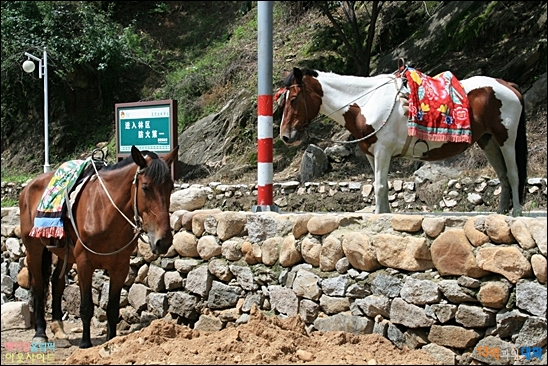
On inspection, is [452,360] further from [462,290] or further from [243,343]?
[243,343]

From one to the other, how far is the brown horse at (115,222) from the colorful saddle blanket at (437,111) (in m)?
2.18

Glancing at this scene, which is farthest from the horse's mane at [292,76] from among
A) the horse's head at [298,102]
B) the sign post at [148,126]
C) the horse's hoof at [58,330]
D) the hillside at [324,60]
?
the hillside at [324,60]

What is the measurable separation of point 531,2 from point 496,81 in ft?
23.7

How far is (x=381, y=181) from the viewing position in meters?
5.41

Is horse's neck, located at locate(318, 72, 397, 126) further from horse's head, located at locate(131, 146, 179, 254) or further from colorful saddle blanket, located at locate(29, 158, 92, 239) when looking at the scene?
colorful saddle blanket, located at locate(29, 158, 92, 239)

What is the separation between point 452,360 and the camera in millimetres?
4051

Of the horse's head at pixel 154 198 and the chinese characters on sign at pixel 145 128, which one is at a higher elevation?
the chinese characters on sign at pixel 145 128

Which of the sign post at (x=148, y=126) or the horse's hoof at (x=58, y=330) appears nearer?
the horse's hoof at (x=58, y=330)

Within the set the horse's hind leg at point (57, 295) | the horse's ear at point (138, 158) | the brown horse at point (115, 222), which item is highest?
the horse's ear at point (138, 158)

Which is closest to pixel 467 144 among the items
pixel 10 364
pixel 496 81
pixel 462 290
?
pixel 496 81

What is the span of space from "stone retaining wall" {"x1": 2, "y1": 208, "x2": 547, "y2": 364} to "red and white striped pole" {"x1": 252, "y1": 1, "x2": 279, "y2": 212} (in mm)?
328

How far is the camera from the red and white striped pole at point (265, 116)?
5.62 meters

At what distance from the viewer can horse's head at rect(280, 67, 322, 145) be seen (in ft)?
18.7

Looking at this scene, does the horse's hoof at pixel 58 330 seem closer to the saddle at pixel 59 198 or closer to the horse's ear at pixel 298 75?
the saddle at pixel 59 198
